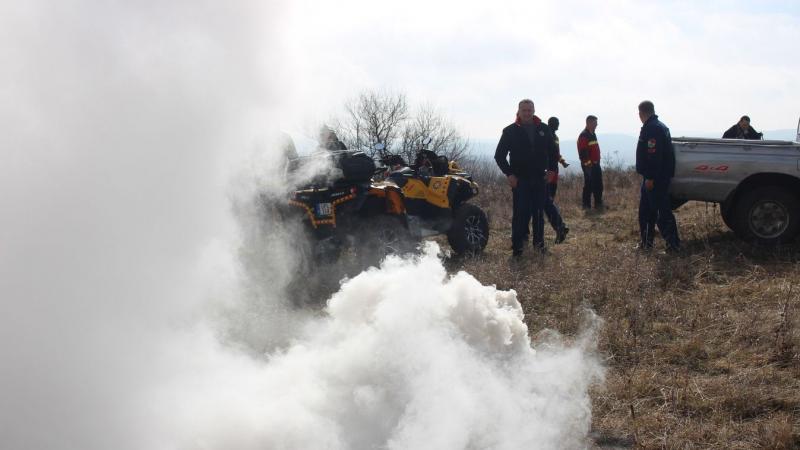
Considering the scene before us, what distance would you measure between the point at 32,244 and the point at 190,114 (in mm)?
1150

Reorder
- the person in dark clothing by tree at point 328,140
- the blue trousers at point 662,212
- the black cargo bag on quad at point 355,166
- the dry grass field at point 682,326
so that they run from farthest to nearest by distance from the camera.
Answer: the blue trousers at point 662,212, the person in dark clothing by tree at point 328,140, the black cargo bag on quad at point 355,166, the dry grass field at point 682,326

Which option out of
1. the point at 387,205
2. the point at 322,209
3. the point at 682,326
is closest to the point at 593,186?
the point at 387,205

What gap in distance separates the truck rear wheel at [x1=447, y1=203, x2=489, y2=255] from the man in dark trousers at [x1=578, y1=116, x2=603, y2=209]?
4782mm

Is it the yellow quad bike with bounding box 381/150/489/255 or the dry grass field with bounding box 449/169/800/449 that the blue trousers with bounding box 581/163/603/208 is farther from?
the yellow quad bike with bounding box 381/150/489/255

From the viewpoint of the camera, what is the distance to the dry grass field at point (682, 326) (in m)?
4.06

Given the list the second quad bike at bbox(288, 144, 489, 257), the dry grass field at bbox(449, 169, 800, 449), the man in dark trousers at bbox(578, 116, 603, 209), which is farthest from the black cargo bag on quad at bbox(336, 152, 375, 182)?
the man in dark trousers at bbox(578, 116, 603, 209)

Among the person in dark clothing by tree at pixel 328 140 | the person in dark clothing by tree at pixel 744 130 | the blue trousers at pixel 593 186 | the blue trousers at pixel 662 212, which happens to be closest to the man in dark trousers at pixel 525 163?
the blue trousers at pixel 662 212

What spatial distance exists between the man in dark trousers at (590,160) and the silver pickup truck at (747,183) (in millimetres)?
4410

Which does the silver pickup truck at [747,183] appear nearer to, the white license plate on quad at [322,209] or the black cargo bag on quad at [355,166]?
the black cargo bag on quad at [355,166]

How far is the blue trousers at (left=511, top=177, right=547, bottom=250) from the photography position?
29.4 feet

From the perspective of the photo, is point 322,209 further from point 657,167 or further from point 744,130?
point 744,130

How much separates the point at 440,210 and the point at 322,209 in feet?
7.76

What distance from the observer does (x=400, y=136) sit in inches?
810

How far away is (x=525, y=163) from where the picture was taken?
28.9ft
